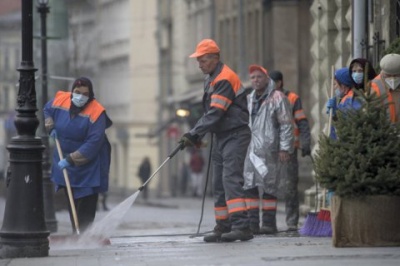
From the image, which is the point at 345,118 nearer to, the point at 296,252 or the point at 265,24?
the point at 296,252

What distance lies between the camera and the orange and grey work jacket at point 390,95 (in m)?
13.3

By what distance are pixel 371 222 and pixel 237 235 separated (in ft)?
5.69

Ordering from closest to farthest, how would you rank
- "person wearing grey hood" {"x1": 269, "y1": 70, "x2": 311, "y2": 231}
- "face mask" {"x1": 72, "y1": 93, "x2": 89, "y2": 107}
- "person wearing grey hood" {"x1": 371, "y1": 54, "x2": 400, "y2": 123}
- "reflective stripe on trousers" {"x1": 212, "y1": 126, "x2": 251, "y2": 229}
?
"person wearing grey hood" {"x1": 371, "y1": 54, "x2": 400, "y2": 123}, "reflective stripe on trousers" {"x1": 212, "y1": 126, "x2": 251, "y2": 229}, "face mask" {"x1": 72, "y1": 93, "x2": 89, "y2": 107}, "person wearing grey hood" {"x1": 269, "y1": 70, "x2": 311, "y2": 231}

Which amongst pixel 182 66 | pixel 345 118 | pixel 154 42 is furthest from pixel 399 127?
pixel 154 42

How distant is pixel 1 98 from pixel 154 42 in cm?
3258

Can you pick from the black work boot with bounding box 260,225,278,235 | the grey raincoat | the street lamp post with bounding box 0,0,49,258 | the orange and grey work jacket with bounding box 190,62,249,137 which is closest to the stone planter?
the orange and grey work jacket with bounding box 190,62,249,137

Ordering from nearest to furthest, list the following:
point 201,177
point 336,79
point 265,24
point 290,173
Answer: point 336,79
point 290,173
point 265,24
point 201,177

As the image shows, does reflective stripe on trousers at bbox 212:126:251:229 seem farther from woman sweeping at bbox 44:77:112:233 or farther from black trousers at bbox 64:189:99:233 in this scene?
black trousers at bbox 64:189:99:233

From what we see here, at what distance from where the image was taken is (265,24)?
120 feet

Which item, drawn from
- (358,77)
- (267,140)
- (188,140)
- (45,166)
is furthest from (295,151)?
(45,166)

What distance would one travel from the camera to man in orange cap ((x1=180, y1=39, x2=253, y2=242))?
13938 mm

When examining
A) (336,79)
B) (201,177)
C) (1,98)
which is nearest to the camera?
(336,79)

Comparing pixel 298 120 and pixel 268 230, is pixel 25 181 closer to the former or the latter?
pixel 268 230

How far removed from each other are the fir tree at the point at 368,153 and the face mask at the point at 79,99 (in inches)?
139
